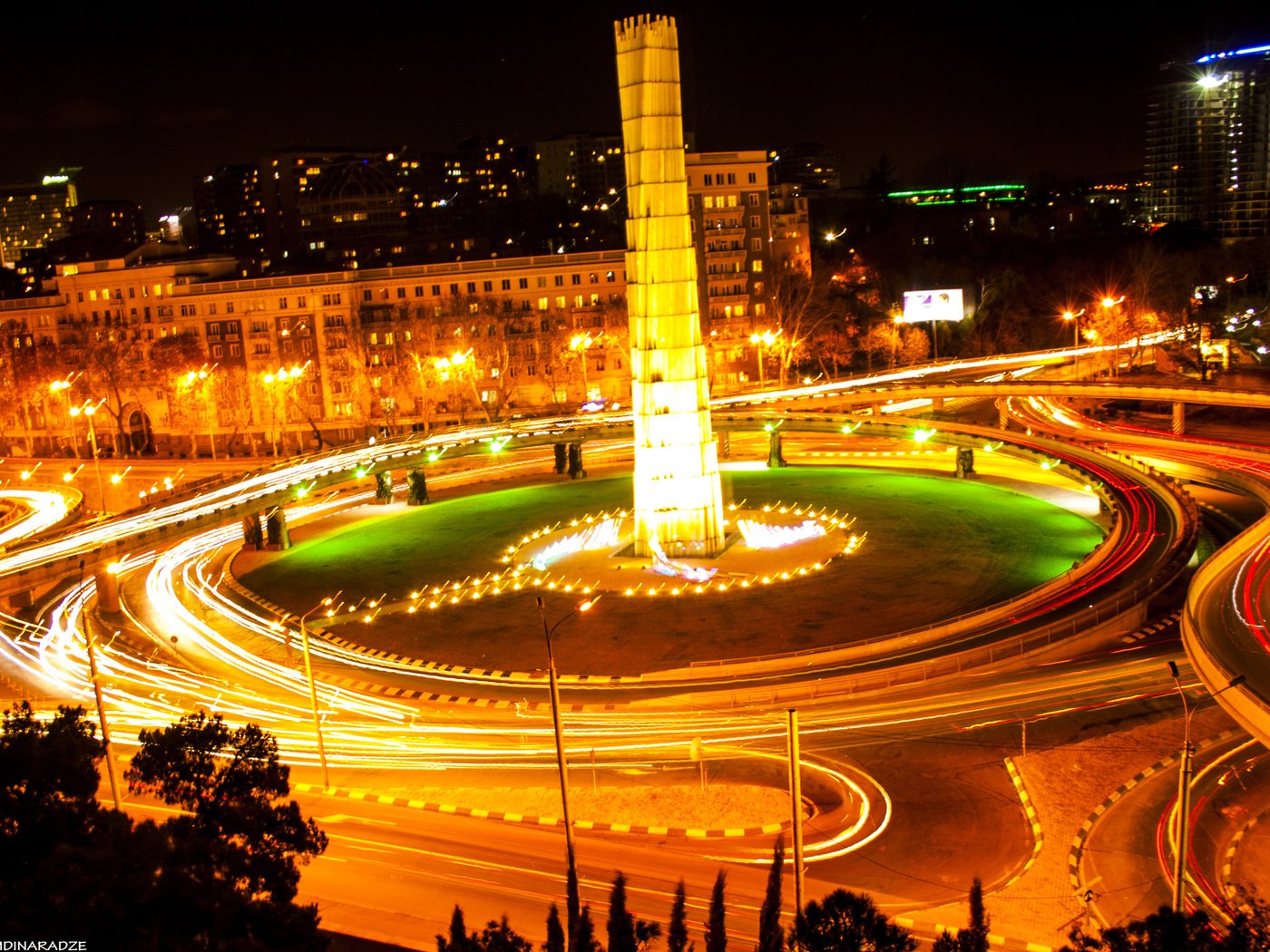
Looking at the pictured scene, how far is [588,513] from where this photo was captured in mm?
58469

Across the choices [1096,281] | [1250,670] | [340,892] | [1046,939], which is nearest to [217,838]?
[340,892]

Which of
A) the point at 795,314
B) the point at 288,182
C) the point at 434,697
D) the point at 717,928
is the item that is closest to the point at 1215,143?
the point at 795,314

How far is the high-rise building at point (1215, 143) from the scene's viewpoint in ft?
549

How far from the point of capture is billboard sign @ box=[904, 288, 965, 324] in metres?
95.4

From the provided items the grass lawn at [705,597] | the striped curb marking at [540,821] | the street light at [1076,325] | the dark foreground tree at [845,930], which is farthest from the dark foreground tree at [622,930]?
the street light at [1076,325]

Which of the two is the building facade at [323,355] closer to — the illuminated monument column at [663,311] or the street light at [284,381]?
the street light at [284,381]

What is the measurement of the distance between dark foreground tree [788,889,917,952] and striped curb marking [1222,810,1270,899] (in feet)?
32.2

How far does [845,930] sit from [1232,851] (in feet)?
40.3

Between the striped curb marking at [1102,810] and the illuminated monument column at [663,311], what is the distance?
2360cm

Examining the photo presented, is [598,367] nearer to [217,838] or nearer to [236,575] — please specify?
[236,575]

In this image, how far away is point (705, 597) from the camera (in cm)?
4366

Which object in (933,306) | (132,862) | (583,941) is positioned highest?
(933,306)

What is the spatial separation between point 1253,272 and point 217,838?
12917cm

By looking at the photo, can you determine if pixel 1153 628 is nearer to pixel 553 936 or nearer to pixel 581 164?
pixel 553 936
